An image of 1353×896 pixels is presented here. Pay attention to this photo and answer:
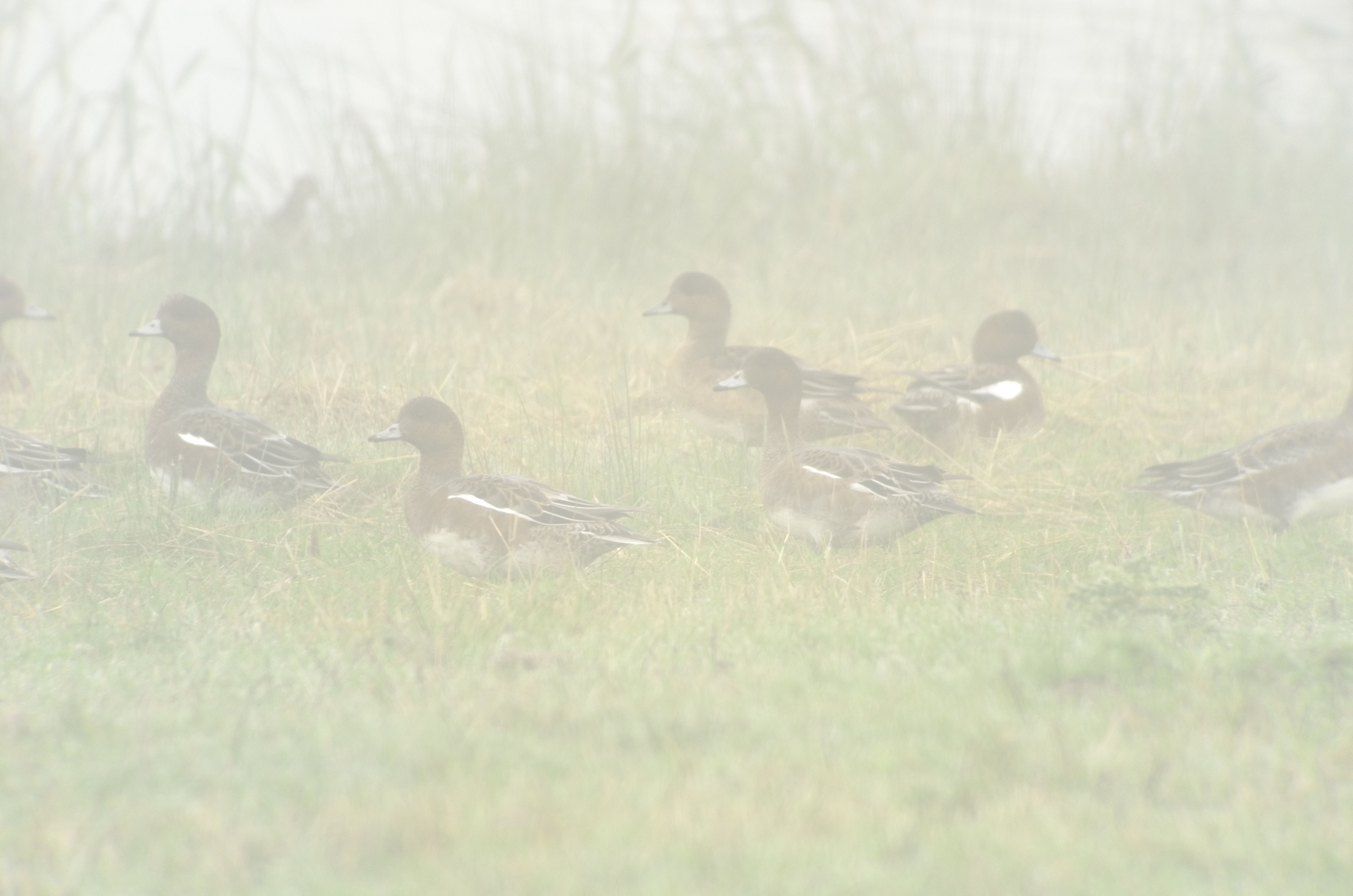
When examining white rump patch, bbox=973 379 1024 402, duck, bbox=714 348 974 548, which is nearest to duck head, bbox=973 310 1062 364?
white rump patch, bbox=973 379 1024 402

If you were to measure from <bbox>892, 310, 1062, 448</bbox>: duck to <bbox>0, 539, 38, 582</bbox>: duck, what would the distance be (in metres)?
4.57

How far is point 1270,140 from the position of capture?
14.2 m

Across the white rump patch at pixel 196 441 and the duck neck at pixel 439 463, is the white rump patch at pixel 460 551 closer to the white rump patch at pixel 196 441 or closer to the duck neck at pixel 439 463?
the duck neck at pixel 439 463

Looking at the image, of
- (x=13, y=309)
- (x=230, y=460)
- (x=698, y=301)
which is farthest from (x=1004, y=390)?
(x=13, y=309)

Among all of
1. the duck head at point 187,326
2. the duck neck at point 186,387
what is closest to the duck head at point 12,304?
the duck head at point 187,326

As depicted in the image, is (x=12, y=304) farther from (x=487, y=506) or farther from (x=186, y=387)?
(x=487, y=506)

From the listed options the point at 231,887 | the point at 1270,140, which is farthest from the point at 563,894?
the point at 1270,140

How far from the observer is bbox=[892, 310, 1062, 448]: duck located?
25.1 ft

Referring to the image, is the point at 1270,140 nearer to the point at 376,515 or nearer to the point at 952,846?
the point at 376,515

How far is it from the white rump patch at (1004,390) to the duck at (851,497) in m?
1.78

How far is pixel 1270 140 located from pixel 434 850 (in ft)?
44.6

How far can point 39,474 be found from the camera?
19.4 ft

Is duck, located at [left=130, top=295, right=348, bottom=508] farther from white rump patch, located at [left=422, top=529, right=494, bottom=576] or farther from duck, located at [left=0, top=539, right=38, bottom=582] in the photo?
white rump patch, located at [left=422, top=529, right=494, bottom=576]

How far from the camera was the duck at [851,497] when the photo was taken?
558 cm
